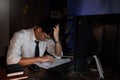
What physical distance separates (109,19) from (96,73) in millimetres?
482

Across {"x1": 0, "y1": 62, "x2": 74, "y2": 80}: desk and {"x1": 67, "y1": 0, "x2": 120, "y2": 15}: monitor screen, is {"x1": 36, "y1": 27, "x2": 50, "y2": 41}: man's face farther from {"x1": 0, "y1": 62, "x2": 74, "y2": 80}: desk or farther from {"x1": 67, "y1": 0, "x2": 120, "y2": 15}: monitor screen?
{"x1": 67, "y1": 0, "x2": 120, "y2": 15}: monitor screen

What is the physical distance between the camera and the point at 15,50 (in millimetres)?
1895

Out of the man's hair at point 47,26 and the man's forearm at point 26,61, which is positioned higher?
the man's hair at point 47,26

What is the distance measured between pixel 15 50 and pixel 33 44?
1.00 ft

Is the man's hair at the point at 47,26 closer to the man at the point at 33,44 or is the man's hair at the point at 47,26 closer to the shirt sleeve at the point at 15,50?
the man at the point at 33,44

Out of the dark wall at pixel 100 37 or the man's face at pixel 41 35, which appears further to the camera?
the man's face at pixel 41 35

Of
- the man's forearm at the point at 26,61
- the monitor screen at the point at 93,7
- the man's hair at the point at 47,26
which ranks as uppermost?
the monitor screen at the point at 93,7

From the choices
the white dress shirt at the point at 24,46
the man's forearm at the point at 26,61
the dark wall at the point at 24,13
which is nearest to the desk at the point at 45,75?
the man's forearm at the point at 26,61

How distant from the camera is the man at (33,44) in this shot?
183 cm

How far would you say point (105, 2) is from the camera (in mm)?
2805

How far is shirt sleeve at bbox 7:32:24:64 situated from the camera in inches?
71.2

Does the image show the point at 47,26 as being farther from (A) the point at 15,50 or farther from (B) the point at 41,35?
(A) the point at 15,50

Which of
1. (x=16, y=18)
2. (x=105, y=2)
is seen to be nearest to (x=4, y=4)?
(x=16, y=18)

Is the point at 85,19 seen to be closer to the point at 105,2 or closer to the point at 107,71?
the point at 107,71
